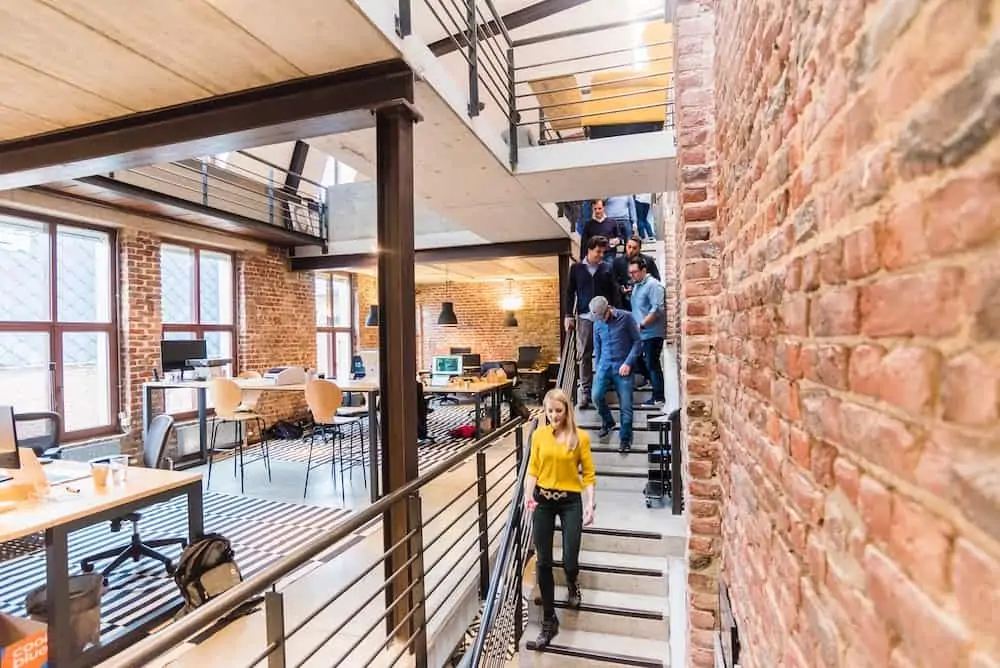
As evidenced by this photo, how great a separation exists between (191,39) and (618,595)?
4.05 metres

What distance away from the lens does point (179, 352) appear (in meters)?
6.36

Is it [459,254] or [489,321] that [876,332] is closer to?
[459,254]

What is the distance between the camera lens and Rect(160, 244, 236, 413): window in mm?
6691

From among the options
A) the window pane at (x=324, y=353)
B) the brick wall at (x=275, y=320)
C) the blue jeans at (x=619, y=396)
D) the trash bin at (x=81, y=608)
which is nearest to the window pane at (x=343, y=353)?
the window pane at (x=324, y=353)

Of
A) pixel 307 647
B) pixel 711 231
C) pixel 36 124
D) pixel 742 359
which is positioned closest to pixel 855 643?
pixel 742 359

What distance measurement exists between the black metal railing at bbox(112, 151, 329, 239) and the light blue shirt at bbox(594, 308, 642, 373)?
179 inches

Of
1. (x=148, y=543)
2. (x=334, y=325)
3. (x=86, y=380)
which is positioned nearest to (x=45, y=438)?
(x=148, y=543)

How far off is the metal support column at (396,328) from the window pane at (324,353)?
24.3 feet

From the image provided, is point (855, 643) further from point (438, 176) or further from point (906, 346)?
point (438, 176)

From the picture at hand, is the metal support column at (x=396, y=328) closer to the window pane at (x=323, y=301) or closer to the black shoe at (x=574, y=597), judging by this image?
the black shoe at (x=574, y=597)

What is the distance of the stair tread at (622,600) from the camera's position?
3508mm

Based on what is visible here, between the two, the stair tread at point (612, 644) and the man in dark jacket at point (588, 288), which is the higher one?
the man in dark jacket at point (588, 288)

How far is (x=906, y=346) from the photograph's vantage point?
1.89ft

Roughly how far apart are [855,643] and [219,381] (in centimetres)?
593
